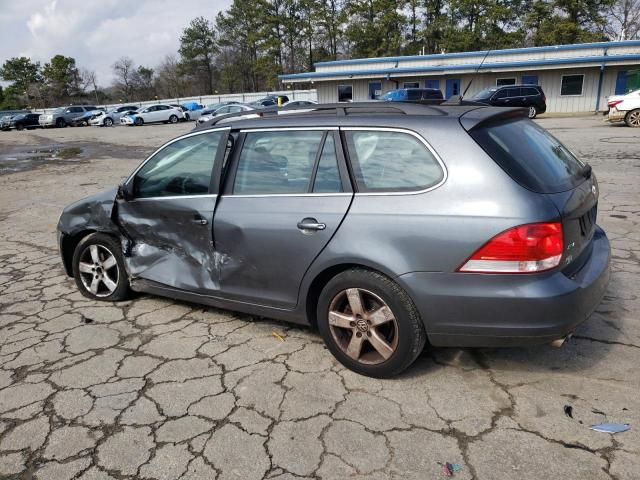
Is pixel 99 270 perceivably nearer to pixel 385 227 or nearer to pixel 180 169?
pixel 180 169

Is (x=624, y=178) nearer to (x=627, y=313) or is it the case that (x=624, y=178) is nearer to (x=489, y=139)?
(x=627, y=313)

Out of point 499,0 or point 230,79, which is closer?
point 499,0

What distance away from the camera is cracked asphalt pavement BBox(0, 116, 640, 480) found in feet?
7.84

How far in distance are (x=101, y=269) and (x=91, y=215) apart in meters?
0.49

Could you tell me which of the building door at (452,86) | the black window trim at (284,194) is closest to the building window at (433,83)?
the building door at (452,86)

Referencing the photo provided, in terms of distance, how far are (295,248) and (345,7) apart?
63128mm

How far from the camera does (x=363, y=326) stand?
2959mm

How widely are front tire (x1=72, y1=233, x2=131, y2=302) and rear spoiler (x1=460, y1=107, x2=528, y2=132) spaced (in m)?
3.01

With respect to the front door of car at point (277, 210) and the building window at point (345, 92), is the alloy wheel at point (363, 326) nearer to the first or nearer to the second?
the front door of car at point (277, 210)

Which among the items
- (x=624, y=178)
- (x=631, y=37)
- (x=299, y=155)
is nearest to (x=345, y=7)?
(x=631, y=37)

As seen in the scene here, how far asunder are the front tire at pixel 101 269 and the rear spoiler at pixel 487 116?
3.01 m

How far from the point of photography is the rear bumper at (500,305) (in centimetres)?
252

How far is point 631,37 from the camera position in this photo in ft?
168

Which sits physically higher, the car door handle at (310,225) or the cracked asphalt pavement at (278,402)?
the car door handle at (310,225)
